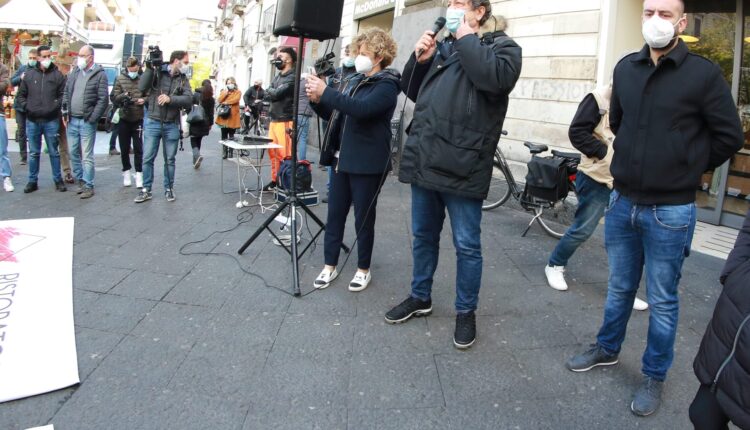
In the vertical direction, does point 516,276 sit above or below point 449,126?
below

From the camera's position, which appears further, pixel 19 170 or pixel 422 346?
pixel 19 170

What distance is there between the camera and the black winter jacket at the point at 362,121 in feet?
11.4

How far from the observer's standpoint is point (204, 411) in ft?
8.23

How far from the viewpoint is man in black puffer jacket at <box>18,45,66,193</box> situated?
22.9ft

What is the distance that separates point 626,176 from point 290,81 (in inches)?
206

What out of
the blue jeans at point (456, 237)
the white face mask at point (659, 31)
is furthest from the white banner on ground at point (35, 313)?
the white face mask at point (659, 31)

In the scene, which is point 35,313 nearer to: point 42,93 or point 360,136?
point 360,136

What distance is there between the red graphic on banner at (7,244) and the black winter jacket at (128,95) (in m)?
2.25

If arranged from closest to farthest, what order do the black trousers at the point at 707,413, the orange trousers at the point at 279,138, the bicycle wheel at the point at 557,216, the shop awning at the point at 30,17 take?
1. the black trousers at the point at 707,413
2. the bicycle wheel at the point at 557,216
3. the orange trousers at the point at 279,138
4. the shop awning at the point at 30,17

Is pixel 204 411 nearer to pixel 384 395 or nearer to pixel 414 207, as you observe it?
pixel 384 395

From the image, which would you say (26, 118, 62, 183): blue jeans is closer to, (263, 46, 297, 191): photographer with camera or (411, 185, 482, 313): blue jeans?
(263, 46, 297, 191): photographer with camera

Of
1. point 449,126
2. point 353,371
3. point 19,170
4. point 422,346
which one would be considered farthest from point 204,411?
point 19,170

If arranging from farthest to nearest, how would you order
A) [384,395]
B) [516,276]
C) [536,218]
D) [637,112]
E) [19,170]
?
[19,170] → [536,218] → [516,276] → [384,395] → [637,112]

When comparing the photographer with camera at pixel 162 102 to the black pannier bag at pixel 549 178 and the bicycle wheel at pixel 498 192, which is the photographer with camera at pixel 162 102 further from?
the black pannier bag at pixel 549 178
